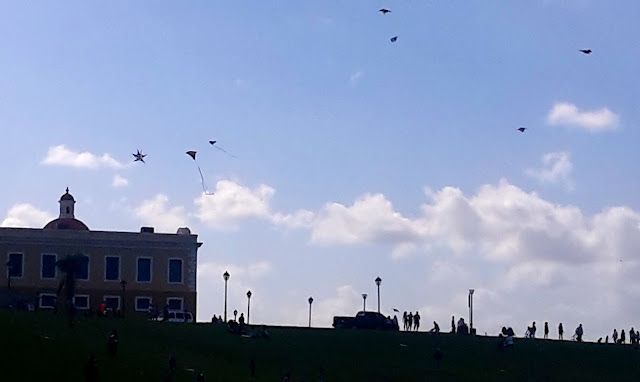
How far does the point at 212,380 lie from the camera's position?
62688 millimetres

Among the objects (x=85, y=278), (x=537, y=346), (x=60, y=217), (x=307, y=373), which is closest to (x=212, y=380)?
(x=307, y=373)

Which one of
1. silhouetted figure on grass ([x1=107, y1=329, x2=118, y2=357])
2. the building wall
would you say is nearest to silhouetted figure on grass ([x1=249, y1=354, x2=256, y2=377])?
silhouetted figure on grass ([x1=107, y1=329, x2=118, y2=357])

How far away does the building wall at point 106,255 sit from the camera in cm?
10656

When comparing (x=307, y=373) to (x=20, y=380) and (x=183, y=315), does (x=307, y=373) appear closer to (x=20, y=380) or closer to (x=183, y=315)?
(x=20, y=380)

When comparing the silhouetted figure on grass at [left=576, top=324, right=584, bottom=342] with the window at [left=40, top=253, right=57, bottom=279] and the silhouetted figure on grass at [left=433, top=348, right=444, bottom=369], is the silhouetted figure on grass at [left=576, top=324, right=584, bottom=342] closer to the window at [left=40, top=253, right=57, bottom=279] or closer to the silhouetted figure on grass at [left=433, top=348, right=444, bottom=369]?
the silhouetted figure on grass at [left=433, top=348, right=444, bottom=369]

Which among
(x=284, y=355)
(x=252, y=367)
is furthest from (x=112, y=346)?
(x=284, y=355)

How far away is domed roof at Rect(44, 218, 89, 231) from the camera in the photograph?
11193cm

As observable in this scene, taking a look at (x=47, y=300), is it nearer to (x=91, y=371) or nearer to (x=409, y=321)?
(x=409, y=321)

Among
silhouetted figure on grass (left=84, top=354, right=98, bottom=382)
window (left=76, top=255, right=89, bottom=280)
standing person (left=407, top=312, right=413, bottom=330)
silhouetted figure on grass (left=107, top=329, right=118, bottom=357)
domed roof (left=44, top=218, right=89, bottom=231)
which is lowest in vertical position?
silhouetted figure on grass (left=84, top=354, right=98, bottom=382)

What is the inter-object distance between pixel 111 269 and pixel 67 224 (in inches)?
247

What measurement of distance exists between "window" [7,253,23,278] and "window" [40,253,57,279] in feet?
5.01

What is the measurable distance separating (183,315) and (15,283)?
17691 millimetres

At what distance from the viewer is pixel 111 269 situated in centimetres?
10838

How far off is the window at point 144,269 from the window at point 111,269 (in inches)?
58.1
